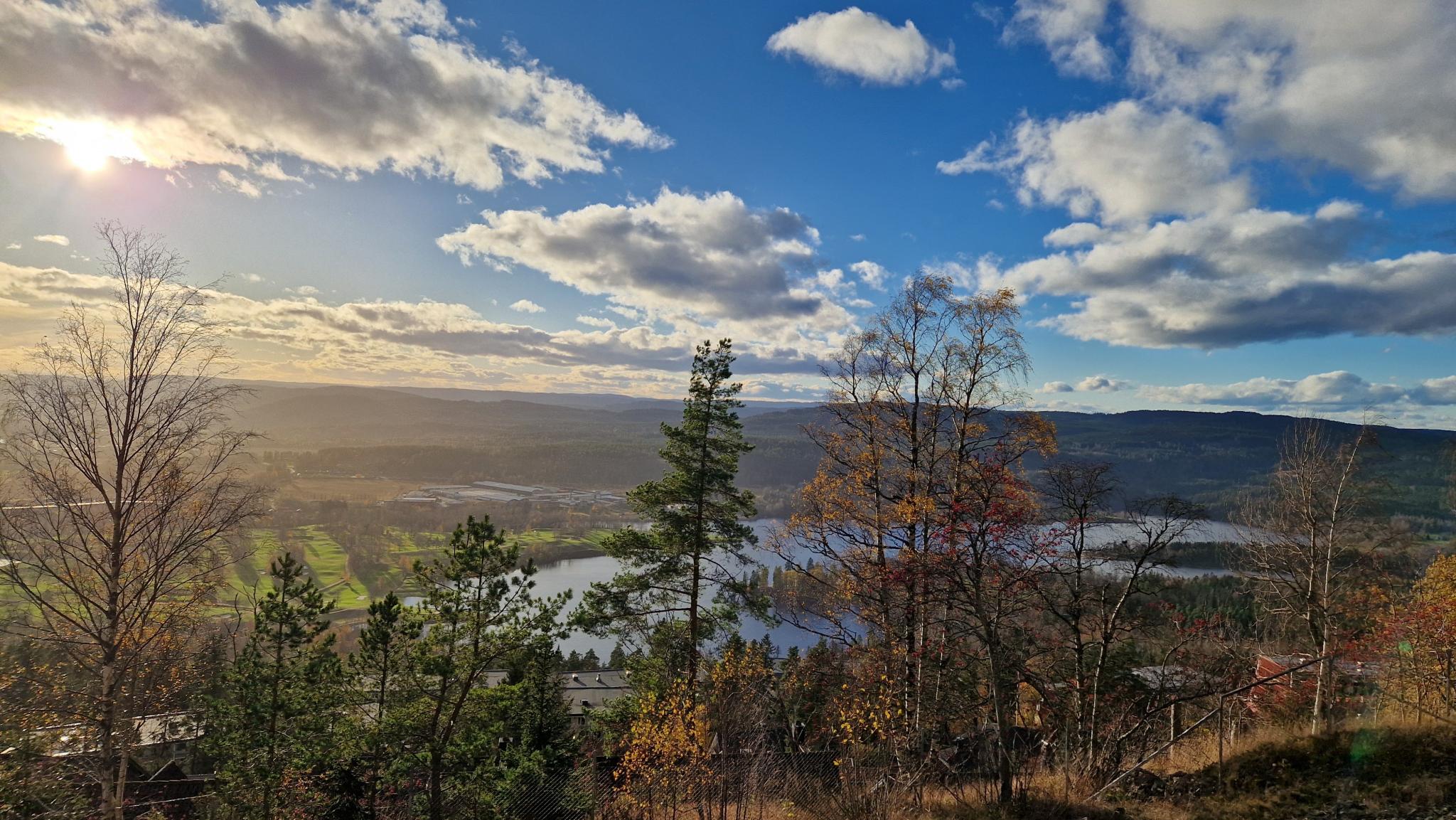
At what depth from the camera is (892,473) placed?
1129 cm

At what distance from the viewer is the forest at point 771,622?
7777 millimetres

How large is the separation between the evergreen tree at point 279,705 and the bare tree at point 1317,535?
19.8m

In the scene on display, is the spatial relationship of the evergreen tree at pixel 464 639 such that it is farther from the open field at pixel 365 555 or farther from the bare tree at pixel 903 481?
the open field at pixel 365 555

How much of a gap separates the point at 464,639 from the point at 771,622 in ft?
20.5

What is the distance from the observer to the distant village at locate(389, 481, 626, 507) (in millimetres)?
131712

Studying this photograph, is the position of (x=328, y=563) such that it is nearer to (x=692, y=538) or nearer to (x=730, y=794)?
(x=692, y=538)

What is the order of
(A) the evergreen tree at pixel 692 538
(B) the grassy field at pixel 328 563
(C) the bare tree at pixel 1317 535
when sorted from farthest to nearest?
(B) the grassy field at pixel 328 563
(A) the evergreen tree at pixel 692 538
(C) the bare tree at pixel 1317 535

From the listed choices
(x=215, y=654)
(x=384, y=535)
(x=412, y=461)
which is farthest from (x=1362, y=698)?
(x=412, y=461)

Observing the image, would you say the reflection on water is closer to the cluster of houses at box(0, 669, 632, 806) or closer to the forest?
the cluster of houses at box(0, 669, 632, 806)

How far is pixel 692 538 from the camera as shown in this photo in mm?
14305

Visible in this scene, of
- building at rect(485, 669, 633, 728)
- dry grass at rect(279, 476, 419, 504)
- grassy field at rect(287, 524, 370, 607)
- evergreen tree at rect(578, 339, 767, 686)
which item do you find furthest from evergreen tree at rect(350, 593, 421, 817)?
dry grass at rect(279, 476, 419, 504)

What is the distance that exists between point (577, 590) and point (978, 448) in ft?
229

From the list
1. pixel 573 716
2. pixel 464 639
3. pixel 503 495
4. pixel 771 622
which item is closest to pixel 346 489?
pixel 503 495

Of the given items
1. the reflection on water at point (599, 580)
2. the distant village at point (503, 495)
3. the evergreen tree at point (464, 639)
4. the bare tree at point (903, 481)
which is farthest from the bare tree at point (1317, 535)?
the distant village at point (503, 495)
